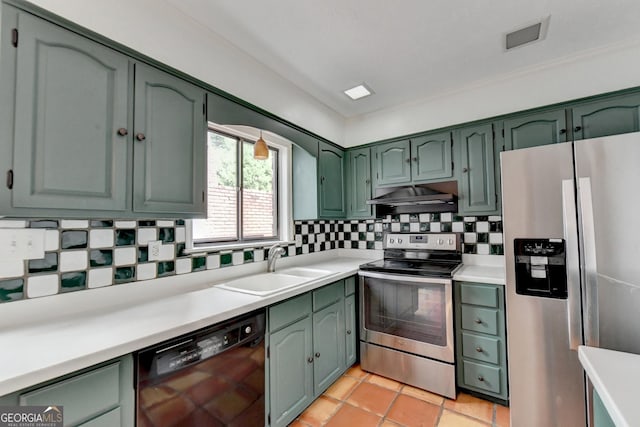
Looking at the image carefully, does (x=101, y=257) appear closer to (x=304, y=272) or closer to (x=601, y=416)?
(x=304, y=272)

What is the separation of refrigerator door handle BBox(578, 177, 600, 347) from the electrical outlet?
2.33 metres

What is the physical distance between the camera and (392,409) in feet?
6.40

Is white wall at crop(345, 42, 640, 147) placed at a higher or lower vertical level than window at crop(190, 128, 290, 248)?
higher

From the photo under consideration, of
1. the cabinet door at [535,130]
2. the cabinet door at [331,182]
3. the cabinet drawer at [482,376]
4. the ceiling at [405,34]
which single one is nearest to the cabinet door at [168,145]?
the ceiling at [405,34]

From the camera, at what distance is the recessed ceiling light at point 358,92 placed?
2465 mm

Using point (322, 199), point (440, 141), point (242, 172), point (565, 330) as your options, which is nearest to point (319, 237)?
point (322, 199)

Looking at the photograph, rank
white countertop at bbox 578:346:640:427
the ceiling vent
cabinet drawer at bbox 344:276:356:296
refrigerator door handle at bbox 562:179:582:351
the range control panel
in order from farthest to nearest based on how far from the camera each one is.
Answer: the range control panel < cabinet drawer at bbox 344:276:356:296 < the ceiling vent < refrigerator door handle at bbox 562:179:582:351 < white countertop at bbox 578:346:640:427

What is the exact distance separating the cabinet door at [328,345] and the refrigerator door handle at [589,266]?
4.84 feet

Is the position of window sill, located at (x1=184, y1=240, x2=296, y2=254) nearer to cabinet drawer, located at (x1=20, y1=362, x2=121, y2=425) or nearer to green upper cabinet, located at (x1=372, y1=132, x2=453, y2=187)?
cabinet drawer, located at (x1=20, y1=362, x2=121, y2=425)

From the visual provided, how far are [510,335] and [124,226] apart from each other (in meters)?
2.33

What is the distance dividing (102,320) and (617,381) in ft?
6.16

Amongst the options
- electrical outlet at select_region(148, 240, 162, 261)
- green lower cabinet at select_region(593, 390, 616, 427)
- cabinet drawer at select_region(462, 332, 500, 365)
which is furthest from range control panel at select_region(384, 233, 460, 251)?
electrical outlet at select_region(148, 240, 162, 261)

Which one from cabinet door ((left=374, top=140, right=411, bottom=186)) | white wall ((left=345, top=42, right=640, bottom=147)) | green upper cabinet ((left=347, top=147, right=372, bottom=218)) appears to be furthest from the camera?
green upper cabinet ((left=347, top=147, right=372, bottom=218))
